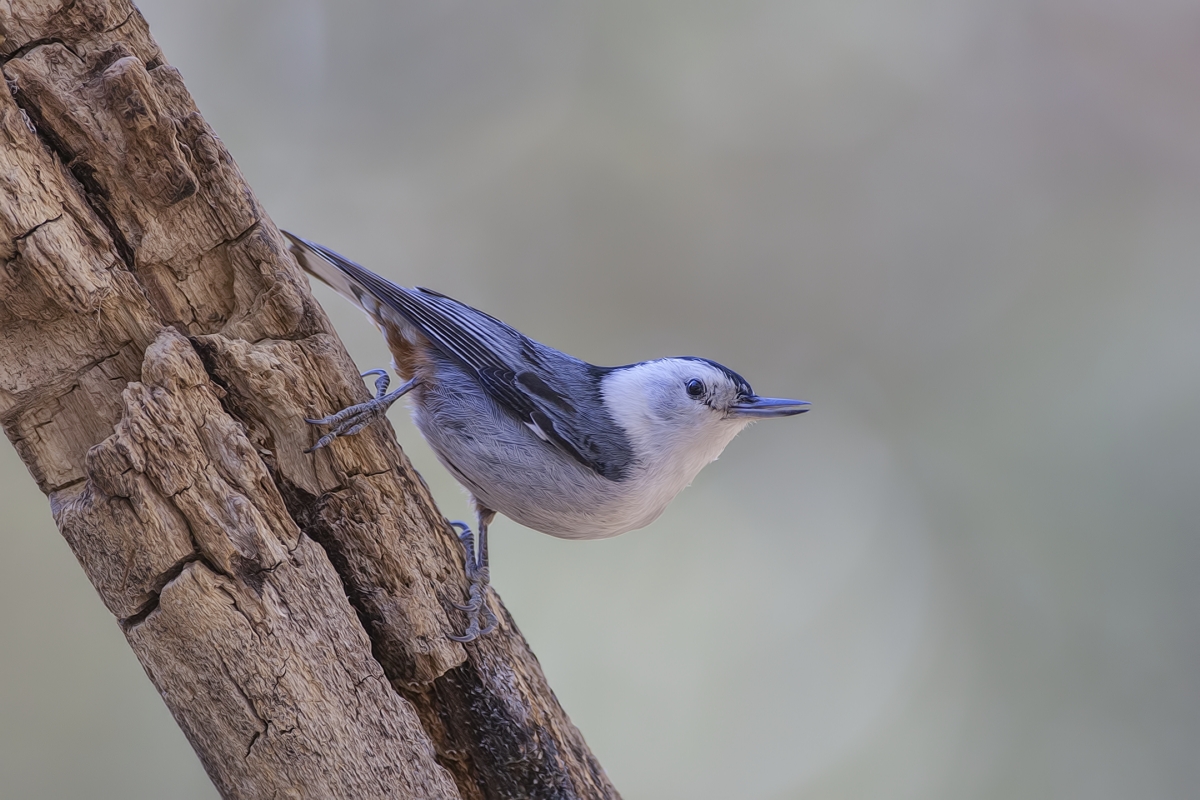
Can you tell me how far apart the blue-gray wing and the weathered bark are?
0.25 meters

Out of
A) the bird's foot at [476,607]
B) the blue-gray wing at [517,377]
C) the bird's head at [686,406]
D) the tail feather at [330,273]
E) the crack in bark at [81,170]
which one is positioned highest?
the crack in bark at [81,170]

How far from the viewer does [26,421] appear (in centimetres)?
129

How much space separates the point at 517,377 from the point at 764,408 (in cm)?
52

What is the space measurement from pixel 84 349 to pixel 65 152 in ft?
1.02

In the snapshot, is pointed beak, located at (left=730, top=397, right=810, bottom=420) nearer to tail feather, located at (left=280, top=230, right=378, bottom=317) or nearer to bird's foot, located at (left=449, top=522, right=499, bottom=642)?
bird's foot, located at (left=449, top=522, right=499, bottom=642)

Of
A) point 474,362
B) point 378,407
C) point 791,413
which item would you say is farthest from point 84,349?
point 791,413

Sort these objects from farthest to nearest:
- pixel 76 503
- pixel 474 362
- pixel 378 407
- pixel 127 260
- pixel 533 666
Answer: pixel 474 362
pixel 533 666
pixel 378 407
pixel 127 260
pixel 76 503

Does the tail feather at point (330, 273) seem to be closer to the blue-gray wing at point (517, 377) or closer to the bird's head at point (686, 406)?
the blue-gray wing at point (517, 377)

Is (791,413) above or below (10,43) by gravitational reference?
below

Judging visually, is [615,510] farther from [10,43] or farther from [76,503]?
[10,43]

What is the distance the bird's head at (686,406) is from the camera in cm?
176

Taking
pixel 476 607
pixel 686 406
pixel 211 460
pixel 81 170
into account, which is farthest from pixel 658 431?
pixel 81 170

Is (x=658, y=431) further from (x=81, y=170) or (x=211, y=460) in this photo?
(x=81, y=170)

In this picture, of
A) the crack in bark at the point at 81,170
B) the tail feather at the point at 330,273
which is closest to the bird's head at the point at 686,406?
the tail feather at the point at 330,273
